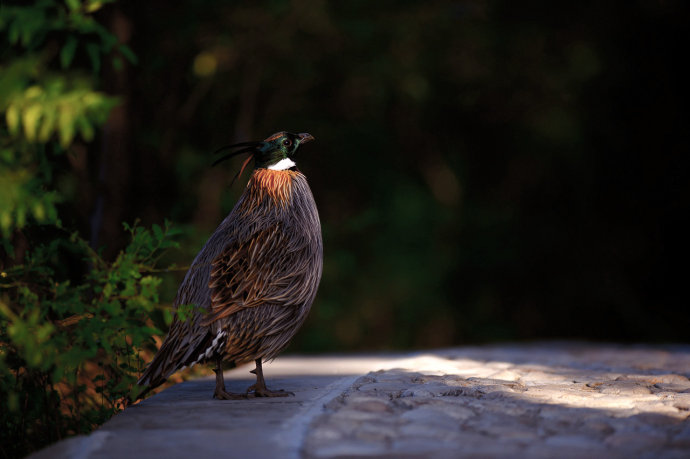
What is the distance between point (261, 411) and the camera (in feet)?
14.4

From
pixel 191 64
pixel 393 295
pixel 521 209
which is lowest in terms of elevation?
pixel 393 295

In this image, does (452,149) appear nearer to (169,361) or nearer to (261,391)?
(261,391)

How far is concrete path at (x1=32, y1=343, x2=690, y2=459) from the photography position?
3.57m

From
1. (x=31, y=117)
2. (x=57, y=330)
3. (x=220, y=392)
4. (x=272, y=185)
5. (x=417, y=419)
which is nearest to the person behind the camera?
(x=31, y=117)

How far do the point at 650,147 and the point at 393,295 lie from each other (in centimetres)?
490

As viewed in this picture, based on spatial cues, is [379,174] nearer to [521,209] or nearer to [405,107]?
[405,107]

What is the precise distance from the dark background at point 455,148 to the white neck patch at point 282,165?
165 inches

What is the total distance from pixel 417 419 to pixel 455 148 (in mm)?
11540

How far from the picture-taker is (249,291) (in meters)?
4.80

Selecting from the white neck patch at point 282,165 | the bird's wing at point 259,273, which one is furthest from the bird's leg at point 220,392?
the white neck patch at point 282,165

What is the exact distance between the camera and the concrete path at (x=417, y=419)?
3574 mm

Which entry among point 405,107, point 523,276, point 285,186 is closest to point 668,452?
point 285,186

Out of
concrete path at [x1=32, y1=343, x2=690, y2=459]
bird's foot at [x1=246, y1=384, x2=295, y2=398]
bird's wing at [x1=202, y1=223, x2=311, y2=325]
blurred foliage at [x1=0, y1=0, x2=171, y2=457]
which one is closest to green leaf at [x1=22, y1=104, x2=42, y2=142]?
blurred foliage at [x1=0, y1=0, x2=171, y2=457]

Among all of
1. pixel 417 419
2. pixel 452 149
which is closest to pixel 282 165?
pixel 417 419
